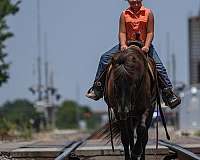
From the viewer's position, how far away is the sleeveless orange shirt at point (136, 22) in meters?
12.2

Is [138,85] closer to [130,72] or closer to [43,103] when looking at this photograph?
[130,72]

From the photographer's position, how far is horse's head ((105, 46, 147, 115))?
429 inches

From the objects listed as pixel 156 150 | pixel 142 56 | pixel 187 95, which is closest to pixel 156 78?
pixel 142 56

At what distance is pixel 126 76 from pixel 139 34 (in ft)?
5.04

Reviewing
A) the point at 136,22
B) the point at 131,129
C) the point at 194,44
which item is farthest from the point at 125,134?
the point at 194,44

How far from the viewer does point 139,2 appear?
1222cm

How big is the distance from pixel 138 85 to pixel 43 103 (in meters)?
69.2

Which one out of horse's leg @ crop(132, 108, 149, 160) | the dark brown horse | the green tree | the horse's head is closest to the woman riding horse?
the dark brown horse

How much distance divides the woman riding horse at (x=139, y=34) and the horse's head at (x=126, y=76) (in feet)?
2.80

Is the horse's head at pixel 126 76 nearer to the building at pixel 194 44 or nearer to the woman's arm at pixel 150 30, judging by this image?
the woman's arm at pixel 150 30

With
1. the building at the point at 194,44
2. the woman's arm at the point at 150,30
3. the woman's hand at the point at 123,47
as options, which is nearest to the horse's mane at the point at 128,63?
the woman's hand at the point at 123,47

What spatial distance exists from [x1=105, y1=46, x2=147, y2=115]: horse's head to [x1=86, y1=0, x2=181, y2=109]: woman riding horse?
85 cm

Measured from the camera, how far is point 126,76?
10.9m

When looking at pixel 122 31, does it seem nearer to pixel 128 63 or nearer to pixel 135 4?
pixel 135 4
